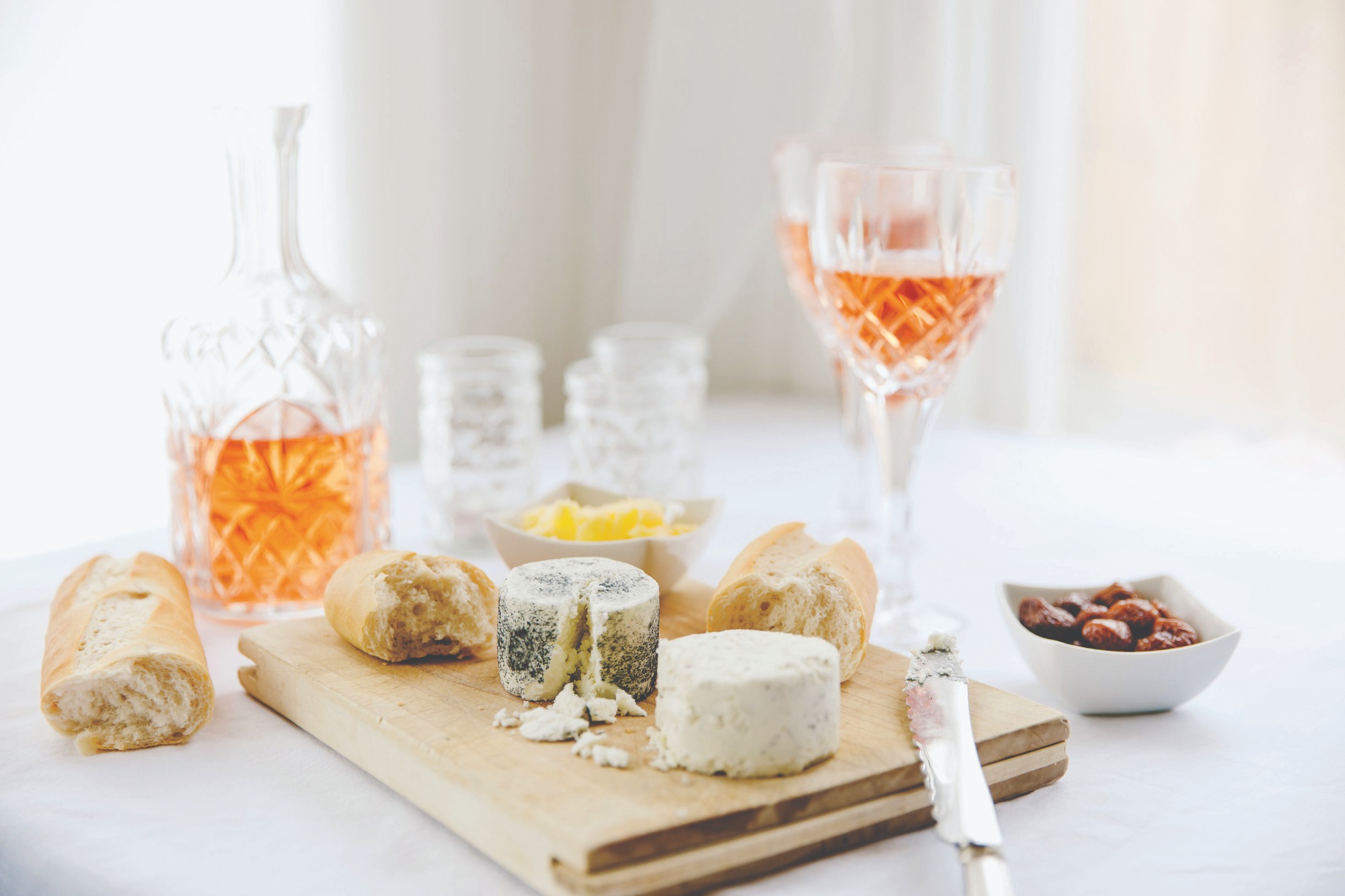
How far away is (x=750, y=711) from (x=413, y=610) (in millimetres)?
291

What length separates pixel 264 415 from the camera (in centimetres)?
102

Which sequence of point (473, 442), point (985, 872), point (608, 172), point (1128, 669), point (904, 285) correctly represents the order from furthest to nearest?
point (608, 172)
point (473, 442)
point (904, 285)
point (1128, 669)
point (985, 872)

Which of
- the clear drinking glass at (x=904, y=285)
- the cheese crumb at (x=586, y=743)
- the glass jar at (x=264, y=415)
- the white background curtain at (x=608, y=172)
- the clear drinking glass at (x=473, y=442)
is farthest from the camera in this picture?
the white background curtain at (x=608, y=172)

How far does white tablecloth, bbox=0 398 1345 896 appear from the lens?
64cm

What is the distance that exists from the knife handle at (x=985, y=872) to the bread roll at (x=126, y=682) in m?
0.47

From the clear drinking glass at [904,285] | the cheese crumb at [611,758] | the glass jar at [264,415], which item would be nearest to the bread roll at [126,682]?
the glass jar at [264,415]

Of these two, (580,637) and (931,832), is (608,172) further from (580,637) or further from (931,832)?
(931,832)

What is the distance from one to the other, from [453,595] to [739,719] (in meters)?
0.27

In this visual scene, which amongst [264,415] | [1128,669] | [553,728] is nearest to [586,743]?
[553,728]

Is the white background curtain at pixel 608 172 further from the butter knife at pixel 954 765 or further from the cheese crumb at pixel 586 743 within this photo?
the cheese crumb at pixel 586 743

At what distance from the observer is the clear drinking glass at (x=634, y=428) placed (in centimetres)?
126

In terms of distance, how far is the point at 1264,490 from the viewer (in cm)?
146

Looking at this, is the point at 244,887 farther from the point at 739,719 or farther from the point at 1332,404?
the point at 1332,404

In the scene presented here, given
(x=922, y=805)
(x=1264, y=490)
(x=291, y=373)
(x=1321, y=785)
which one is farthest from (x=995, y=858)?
(x=1264, y=490)
